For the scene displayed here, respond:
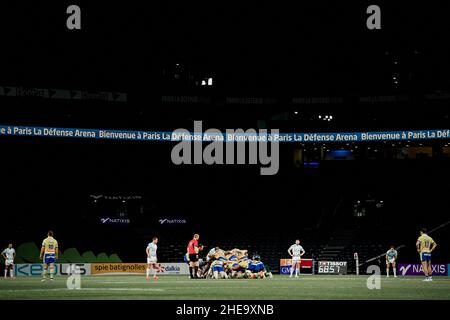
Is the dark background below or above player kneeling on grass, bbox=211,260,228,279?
above

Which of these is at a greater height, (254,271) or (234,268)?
(234,268)

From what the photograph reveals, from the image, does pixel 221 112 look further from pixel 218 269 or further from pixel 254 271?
pixel 218 269

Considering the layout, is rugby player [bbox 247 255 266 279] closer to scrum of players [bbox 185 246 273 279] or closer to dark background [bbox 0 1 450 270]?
scrum of players [bbox 185 246 273 279]

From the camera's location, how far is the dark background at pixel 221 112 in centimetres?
5009

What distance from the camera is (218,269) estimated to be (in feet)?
105

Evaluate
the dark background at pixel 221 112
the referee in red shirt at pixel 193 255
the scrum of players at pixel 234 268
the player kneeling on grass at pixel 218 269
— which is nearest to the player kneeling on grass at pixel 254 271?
the scrum of players at pixel 234 268

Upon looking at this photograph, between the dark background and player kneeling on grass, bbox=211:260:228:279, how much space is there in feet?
55.1

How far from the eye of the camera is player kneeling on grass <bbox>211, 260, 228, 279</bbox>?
3181cm

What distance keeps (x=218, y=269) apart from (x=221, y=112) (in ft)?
89.8

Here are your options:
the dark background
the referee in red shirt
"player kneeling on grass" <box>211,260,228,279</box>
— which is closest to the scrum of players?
"player kneeling on grass" <box>211,260,228,279</box>

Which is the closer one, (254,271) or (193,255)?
(254,271)

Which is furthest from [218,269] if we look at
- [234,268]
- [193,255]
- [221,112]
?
[221,112]

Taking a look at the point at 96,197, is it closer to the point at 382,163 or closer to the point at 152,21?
the point at 152,21

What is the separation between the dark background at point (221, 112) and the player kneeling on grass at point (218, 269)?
16807 mm
